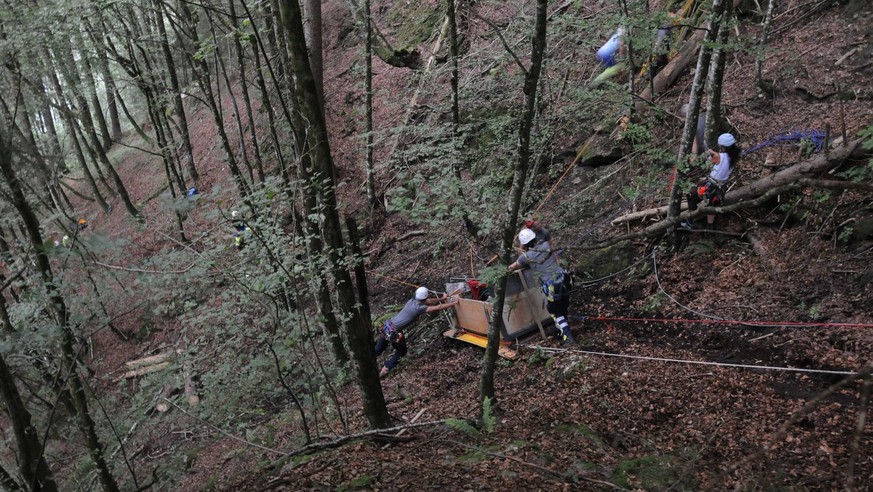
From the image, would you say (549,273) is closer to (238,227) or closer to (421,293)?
(421,293)

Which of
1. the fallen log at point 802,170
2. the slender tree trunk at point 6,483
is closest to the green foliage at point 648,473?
the fallen log at point 802,170

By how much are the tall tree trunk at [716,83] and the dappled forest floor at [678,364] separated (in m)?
0.73

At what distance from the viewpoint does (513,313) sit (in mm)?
8258

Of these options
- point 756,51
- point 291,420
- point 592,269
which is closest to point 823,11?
point 756,51

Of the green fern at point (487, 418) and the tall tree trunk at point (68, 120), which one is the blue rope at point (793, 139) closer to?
the green fern at point (487, 418)

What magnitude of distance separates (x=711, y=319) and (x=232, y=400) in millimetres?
6201

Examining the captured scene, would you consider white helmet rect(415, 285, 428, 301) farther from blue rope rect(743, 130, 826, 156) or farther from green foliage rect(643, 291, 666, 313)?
blue rope rect(743, 130, 826, 156)

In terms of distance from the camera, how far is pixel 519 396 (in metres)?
6.98

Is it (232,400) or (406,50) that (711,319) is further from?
(406,50)

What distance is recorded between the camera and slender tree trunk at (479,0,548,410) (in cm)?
486

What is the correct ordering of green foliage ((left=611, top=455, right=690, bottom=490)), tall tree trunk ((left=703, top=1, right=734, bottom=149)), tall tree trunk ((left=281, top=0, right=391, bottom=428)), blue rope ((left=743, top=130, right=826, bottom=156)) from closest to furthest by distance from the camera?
green foliage ((left=611, top=455, right=690, bottom=490)), tall tree trunk ((left=281, top=0, right=391, bottom=428)), tall tree trunk ((left=703, top=1, right=734, bottom=149)), blue rope ((left=743, top=130, right=826, bottom=156))

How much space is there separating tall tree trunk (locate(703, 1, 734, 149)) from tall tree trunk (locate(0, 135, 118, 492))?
731cm

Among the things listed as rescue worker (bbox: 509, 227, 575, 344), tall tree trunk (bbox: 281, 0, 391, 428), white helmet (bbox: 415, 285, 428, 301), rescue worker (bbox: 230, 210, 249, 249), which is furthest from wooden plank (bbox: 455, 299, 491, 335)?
rescue worker (bbox: 230, 210, 249, 249)

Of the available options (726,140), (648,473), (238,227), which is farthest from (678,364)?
(238,227)
